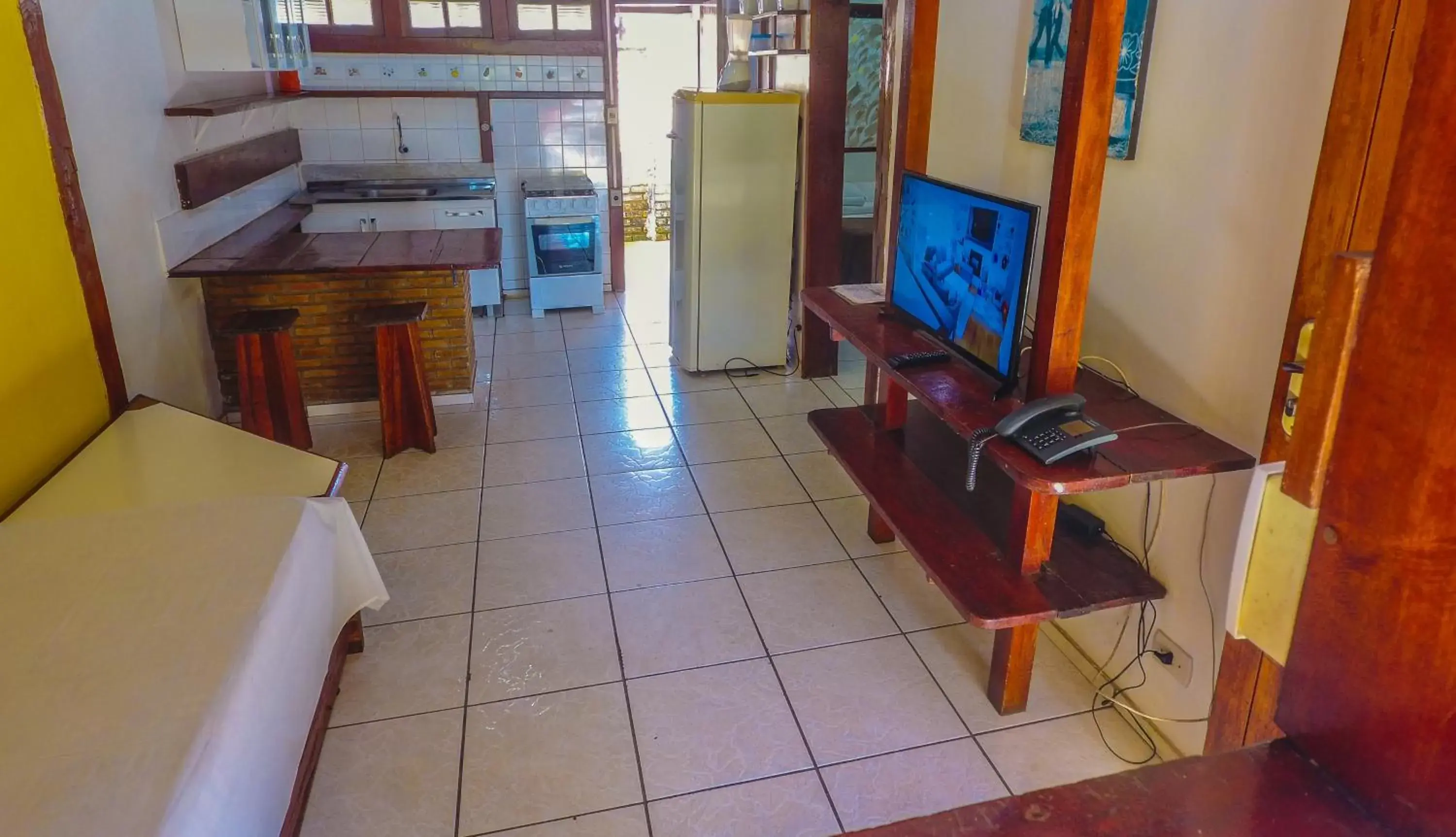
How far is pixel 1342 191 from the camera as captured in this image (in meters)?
1.47

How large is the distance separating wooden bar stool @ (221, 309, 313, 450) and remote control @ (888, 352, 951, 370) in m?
2.40

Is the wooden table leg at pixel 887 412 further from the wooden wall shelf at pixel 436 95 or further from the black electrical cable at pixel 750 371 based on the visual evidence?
the wooden wall shelf at pixel 436 95

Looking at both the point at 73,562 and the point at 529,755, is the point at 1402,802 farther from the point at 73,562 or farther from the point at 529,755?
the point at 73,562

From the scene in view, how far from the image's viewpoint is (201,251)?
379cm

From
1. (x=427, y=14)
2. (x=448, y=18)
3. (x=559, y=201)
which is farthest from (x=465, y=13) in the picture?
(x=559, y=201)

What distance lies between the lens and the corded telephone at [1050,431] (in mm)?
1840

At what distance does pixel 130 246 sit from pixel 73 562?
170cm

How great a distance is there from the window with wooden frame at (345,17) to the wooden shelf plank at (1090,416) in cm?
457

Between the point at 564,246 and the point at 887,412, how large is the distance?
11.6 feet

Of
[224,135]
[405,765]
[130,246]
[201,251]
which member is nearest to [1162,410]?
[405,765]

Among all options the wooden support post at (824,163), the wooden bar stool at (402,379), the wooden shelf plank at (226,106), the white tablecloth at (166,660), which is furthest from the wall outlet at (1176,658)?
the wooden shelf plank at (226,106)

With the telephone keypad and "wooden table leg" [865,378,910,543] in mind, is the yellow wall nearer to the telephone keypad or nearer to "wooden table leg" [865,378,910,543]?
"wooden table leg" [865,378,910,543]

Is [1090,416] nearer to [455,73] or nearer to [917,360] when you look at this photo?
[917,360]

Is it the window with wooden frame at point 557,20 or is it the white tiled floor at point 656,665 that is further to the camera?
the window with wooden frame at point 557,20
